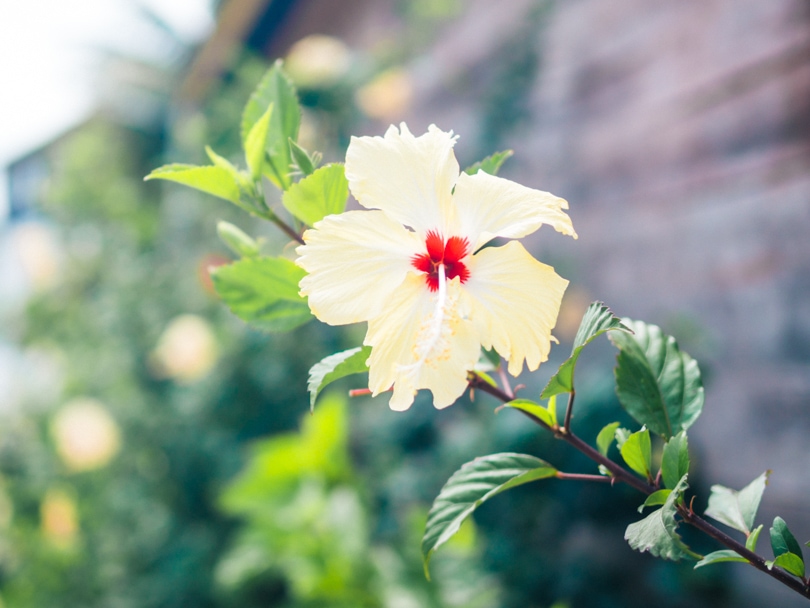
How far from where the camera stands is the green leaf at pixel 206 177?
421 mm

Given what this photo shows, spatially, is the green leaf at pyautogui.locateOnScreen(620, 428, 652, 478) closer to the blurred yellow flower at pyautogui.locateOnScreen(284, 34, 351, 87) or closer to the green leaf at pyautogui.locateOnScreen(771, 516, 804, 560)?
the green leaf at pyautogui.locateOnScreen(771, 516, 804, 560)

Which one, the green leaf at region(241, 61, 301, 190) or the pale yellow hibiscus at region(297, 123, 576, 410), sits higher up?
the green leaf at region(241, 61, 301, 190)

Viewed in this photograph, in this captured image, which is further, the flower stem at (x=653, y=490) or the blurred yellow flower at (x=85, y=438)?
the blurred yellow flower at (x=85, y=438)

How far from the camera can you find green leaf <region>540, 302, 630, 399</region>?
314 millimetres

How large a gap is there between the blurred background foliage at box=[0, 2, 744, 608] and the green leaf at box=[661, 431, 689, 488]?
0.86 meters

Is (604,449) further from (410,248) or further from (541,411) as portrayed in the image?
(410,248)

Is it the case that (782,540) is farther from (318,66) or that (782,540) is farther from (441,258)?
(318,66)

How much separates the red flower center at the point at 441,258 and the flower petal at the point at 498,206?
2cm

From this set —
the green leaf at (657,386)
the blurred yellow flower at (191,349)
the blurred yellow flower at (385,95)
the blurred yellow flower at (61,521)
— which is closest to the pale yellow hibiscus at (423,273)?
the green leaf at (657,386)

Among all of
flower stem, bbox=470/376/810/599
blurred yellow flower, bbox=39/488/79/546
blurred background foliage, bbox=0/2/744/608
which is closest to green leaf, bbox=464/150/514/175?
flower stem, bbox=470/376/810/599

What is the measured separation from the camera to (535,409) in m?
0.39

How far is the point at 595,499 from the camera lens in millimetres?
1327

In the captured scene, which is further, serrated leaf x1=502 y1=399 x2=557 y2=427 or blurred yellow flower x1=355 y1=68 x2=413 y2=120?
blurred yellow flower x1=355 y1=68 x2=413 y2=120

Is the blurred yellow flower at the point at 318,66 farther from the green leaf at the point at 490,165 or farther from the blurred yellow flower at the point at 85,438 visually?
the green leaf at the point at 490,165
